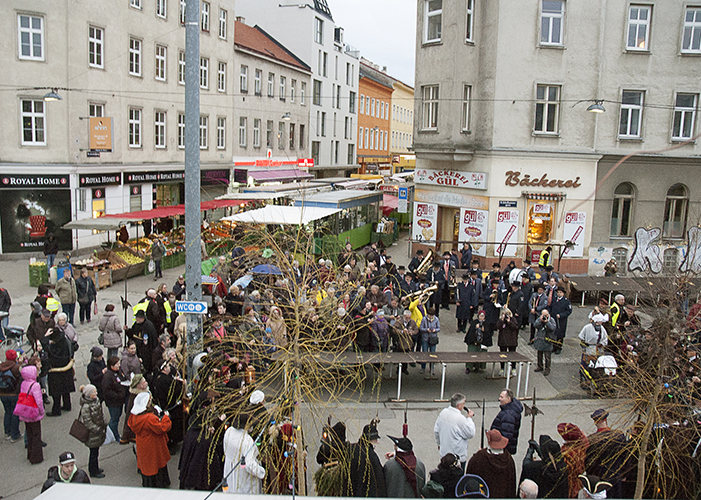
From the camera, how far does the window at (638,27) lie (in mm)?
22453

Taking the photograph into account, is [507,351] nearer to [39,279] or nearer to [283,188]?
[39,279]

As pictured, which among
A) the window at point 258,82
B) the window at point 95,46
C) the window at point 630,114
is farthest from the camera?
the window at point 258,82

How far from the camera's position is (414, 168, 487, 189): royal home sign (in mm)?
22703

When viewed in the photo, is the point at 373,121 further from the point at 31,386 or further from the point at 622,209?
the point at 31,386

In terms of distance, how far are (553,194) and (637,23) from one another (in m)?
7.45

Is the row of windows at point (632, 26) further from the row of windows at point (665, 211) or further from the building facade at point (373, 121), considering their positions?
the building facade at point (373, 121)

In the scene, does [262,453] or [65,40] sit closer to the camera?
[262,453]

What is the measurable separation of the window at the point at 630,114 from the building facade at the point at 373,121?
3645 cm

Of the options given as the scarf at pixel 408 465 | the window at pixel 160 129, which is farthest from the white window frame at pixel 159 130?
the scarf at pixel 408 465

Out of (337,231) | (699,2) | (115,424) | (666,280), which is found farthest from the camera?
(337,231)

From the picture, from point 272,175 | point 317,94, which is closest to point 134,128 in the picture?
point 272,175

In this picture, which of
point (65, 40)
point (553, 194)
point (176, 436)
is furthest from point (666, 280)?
point (65, 40)

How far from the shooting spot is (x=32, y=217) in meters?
23.3

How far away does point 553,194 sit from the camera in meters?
22.5
